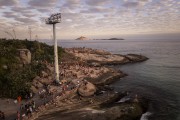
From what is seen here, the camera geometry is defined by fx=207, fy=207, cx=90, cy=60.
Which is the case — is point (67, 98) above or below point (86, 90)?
below

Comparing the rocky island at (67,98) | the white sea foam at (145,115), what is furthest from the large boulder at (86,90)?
the white sea foam at (145,115)

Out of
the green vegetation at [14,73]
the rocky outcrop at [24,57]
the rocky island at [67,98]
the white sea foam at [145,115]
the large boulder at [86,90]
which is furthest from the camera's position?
the rocky outcrop at [24,57]

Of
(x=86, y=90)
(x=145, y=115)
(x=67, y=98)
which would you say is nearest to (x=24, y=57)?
(x=86, y=90)

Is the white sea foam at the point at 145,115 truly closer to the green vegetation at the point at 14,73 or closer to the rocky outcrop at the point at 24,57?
the green vegetation at the point at 14,73

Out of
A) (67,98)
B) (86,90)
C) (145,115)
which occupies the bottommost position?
(145,115)

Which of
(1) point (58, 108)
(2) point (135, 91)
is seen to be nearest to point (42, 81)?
(1) point (58, 108)

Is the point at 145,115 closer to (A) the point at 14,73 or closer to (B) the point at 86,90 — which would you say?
(B) the point at 86,90

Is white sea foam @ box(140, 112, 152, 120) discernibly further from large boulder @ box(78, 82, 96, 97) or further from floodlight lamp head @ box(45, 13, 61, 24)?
floodlight lamp head @ box(45, 13, 61, 24)

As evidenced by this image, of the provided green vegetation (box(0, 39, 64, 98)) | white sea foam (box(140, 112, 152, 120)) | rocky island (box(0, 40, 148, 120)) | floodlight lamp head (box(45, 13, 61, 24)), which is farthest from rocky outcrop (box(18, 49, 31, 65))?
white sea foam (box(140, 112, 152, 120))
